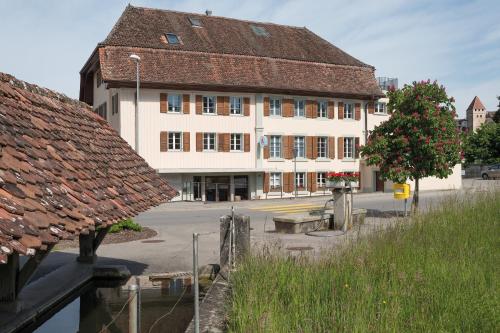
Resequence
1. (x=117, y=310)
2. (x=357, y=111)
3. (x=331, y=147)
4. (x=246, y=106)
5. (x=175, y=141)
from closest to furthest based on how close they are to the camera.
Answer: (x=117, y=310), (x=175, y=141), (x=246, y=106), (x=331, y=147), (x=357, y=111)

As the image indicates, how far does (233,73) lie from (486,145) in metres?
41.7

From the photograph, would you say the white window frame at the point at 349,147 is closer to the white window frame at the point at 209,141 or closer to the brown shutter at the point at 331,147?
the brown shutter at the point at 331,147

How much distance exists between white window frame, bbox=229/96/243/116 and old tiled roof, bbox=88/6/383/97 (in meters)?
0.80

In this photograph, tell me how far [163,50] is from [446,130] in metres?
18.7

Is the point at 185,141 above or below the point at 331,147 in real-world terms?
above

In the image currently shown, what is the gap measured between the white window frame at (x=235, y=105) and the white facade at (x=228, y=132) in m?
0.25

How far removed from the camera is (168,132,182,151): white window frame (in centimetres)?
3297

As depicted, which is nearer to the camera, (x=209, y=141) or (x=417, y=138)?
(x=417, y=138)

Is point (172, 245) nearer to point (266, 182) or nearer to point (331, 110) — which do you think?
point (266, 182)

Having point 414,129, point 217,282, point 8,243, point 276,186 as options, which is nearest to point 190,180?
point 276,186

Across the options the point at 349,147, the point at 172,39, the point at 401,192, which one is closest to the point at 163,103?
the point at 172,39

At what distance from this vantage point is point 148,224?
20.7m

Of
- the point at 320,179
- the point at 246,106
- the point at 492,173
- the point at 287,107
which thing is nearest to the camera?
the point at 246,106

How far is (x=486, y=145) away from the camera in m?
65.4
